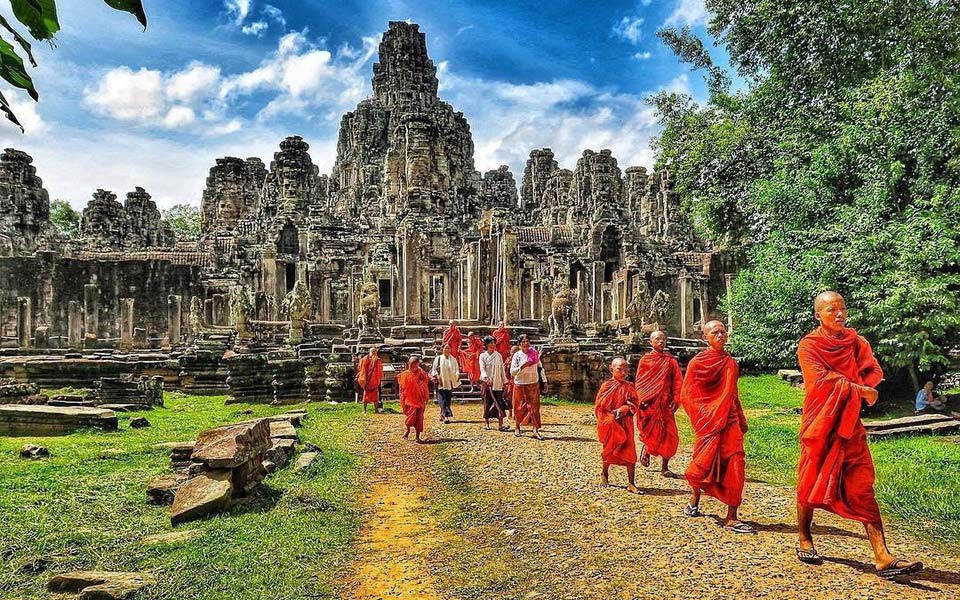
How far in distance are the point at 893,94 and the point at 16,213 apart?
3630 cm

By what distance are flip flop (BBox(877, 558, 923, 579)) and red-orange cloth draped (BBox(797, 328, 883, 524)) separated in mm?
282

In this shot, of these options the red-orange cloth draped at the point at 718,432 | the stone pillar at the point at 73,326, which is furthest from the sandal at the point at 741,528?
the stone pillar at the point at 73,326

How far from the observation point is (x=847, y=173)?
12.3m

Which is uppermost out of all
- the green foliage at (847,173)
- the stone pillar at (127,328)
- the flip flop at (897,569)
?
the green foliage at (847,173)

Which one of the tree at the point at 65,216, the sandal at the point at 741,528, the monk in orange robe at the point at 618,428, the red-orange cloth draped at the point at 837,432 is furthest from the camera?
the tree at the point at 65,216

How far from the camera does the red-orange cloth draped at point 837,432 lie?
392 centimetres

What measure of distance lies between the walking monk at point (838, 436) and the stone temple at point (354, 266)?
10782 mm

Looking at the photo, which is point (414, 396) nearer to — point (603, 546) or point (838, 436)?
point (603, 546)

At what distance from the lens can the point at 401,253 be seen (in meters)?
19.6

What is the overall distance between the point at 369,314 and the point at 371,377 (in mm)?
3884

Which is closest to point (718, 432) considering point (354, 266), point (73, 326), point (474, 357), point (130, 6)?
point (130, 6)

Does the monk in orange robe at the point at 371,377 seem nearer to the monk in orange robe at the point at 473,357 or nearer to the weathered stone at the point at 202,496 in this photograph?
the monk in orange robe at the point at 473,357

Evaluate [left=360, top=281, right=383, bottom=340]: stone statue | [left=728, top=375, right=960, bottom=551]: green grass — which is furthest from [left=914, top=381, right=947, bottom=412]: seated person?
[left=360, top=281, right=383, bottom=340]: stone statue

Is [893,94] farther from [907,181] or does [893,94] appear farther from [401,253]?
[401,253]
